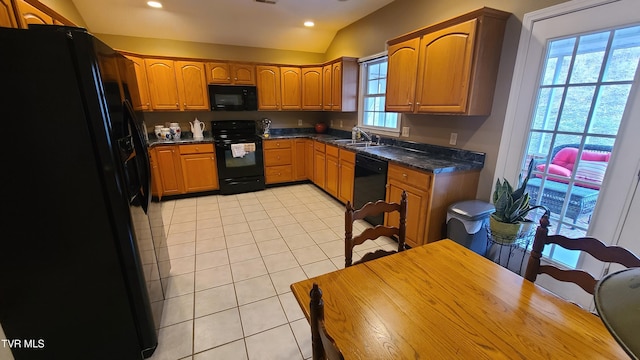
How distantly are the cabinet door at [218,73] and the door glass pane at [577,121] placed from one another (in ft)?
13.1

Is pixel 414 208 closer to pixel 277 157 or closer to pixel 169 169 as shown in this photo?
pixel 277 157

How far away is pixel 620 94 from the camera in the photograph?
1.62 m

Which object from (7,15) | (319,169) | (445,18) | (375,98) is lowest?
(319,169)

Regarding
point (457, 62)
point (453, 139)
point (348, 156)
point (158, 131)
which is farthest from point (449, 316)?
point (158, 131)

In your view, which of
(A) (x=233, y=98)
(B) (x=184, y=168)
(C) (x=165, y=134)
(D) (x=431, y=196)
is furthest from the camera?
(A) (x=233, y=98)

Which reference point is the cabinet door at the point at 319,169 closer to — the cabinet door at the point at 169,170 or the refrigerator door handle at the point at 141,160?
the cabinet door at the point at 169,170

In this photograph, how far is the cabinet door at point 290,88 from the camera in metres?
4.71

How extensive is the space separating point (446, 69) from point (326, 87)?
2518mm

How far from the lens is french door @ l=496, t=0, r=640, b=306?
161cm

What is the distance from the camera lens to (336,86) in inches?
169

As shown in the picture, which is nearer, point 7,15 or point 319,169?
point 7,15

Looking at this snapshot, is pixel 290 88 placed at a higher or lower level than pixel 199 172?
higher

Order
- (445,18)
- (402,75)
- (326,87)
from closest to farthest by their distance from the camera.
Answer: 1. (445,18)
2. (402,75)
3. (326,87)

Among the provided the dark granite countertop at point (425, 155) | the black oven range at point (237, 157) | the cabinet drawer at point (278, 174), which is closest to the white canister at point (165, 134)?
the dark granite countertop at point (425, 155)
